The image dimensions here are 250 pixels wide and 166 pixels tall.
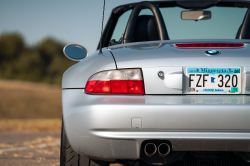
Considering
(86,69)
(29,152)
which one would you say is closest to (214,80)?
(86,69)

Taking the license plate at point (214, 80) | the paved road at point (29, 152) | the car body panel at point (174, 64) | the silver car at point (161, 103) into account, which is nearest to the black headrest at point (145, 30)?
the silver car at point (161, 103)

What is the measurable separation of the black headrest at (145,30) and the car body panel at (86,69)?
87cm

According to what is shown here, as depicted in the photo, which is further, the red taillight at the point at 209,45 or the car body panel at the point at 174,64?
the red taillight at the point at 209,45

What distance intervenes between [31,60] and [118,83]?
61.3 metres

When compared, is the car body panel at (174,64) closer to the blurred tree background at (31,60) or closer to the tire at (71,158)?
the tire at (71,158)

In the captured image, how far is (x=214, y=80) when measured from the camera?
203 cm

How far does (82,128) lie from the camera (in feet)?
6.63

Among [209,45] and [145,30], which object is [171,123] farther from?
[145,30]

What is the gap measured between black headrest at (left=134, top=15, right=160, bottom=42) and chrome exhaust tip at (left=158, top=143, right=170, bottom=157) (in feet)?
4.51

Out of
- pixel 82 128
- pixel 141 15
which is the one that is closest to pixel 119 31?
pixel 141 15

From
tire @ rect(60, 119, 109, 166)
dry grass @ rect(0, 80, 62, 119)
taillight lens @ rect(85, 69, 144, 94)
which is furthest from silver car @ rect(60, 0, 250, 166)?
dry grass @ rect(0, 80, 62, 119)

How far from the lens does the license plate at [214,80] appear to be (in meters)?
2.02

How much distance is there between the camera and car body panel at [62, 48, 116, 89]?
2.12 metres

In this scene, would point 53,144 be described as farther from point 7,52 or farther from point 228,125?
point 7,52
